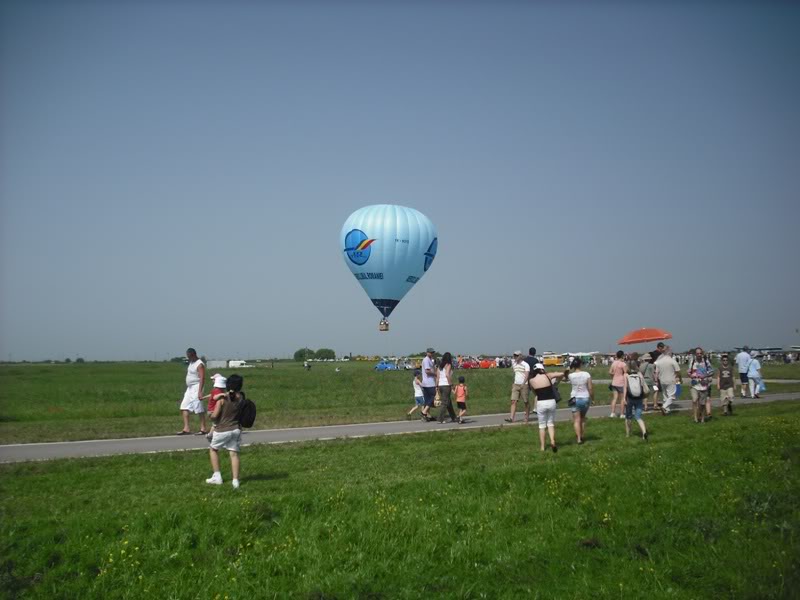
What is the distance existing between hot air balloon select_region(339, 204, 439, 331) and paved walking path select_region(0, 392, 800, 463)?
1579cm

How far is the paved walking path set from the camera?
46.6 ft

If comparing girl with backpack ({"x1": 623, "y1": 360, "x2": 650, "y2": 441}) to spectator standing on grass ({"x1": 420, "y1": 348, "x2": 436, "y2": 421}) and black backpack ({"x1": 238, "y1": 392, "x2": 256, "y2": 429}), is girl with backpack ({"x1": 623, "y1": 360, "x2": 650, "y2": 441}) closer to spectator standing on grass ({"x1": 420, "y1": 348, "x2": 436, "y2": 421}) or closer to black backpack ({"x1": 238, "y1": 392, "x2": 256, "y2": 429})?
spectator standing on grass ({"x1": 420, "y1": 348, "x2": 436, "y2": 421})

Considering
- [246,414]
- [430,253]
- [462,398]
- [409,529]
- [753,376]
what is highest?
[430,253]

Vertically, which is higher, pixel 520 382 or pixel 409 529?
pixel 520 382

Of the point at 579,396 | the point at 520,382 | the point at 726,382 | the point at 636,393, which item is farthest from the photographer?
the point at 726,382

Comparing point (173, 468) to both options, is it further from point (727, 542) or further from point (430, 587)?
point (727, 542)

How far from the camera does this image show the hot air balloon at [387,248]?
36188mm

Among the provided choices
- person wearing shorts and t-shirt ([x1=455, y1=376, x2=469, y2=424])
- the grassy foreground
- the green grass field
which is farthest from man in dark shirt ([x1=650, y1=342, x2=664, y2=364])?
the grassy foreground

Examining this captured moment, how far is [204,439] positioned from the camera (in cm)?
1639

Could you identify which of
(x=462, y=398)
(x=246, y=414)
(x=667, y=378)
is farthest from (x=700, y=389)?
(x=246, y=414)

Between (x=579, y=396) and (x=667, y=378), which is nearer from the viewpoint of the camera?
(x=579, y=396)

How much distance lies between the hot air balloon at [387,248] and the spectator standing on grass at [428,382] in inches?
619

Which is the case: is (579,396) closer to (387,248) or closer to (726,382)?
(726,382)

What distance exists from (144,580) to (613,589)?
546cm
